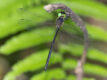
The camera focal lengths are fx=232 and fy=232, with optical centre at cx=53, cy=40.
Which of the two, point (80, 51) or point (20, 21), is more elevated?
point (20, 21)

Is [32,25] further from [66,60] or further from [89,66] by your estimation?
[89,66]

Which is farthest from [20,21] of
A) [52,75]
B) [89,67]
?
[89,67]

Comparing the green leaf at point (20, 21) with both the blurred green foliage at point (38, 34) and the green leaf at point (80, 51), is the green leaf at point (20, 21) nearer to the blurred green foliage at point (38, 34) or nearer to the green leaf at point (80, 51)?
the blurred green foliage at point (38, 34)

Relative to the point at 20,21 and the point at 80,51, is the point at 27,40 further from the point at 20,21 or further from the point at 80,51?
the point at 80,51

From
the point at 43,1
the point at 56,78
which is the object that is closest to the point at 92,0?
the point at 43,1

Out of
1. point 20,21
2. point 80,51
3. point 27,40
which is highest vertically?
point 20,21

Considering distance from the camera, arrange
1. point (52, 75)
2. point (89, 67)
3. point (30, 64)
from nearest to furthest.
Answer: point (30, 64) → point (52, 75) → point (89, 67)

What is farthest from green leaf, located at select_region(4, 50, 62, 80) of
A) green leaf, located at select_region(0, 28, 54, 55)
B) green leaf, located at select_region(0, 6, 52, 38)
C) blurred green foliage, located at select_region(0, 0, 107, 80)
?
green leaf, located at select_region(0, 6, 52, 38)
